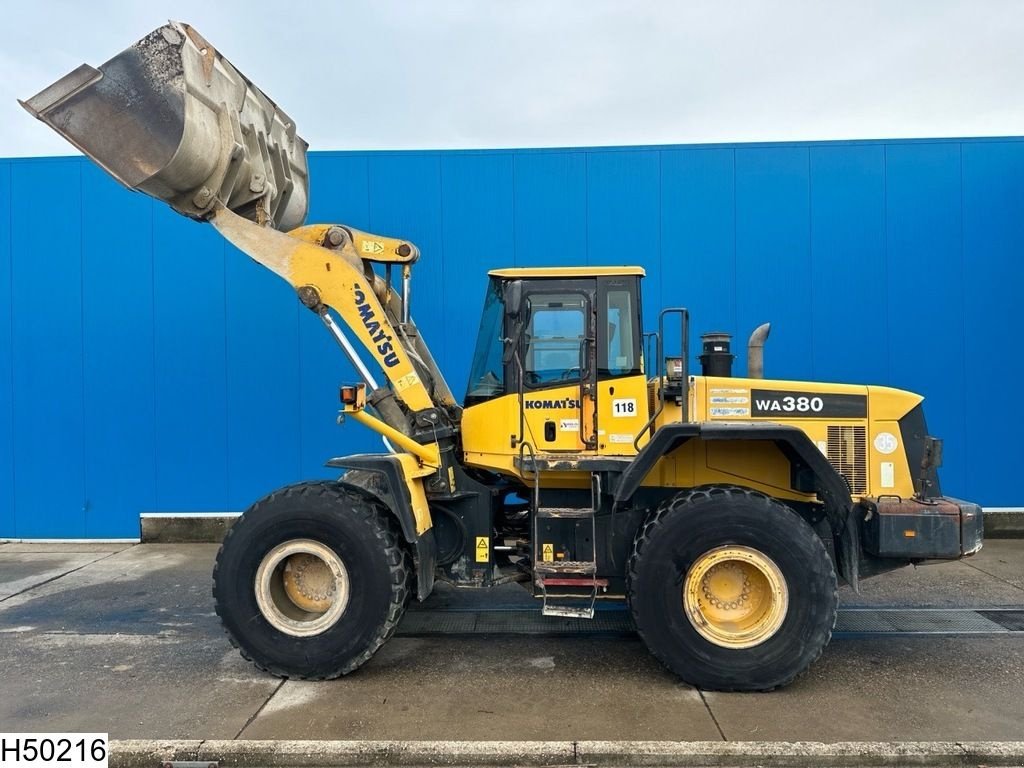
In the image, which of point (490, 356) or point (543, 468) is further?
point (490, 356)

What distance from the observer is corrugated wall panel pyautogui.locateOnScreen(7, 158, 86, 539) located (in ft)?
28.3

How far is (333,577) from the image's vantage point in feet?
15.0

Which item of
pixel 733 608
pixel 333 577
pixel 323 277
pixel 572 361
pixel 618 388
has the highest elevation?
pixel 323 277

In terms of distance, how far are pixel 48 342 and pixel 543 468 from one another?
7.52m

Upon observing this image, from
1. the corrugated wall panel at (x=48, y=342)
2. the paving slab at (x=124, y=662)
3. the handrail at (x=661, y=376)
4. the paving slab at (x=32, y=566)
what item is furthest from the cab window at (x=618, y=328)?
the corrugated wall panel at (x=48, y=342)

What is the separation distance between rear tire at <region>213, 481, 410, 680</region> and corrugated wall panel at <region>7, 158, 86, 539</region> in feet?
18.7

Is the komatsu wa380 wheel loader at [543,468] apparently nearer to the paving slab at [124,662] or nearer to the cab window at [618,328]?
the cab window at [618,328]

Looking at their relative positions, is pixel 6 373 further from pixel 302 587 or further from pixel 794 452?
pixel 794 452

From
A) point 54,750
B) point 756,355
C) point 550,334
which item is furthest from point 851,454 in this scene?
point 54,750

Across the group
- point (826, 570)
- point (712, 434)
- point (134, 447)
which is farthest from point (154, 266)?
point (826, 570)

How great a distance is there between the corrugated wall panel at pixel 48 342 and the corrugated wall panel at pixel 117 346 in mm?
143

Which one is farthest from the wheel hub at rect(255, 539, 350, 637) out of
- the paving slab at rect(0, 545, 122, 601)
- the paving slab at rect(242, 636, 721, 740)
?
the paving slab at rect(0, 545, 122, 601)

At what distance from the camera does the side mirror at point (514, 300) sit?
4770 mm

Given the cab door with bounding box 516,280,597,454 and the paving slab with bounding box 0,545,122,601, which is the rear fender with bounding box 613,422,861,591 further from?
the paving slab with bounding box 0,545,122,601
